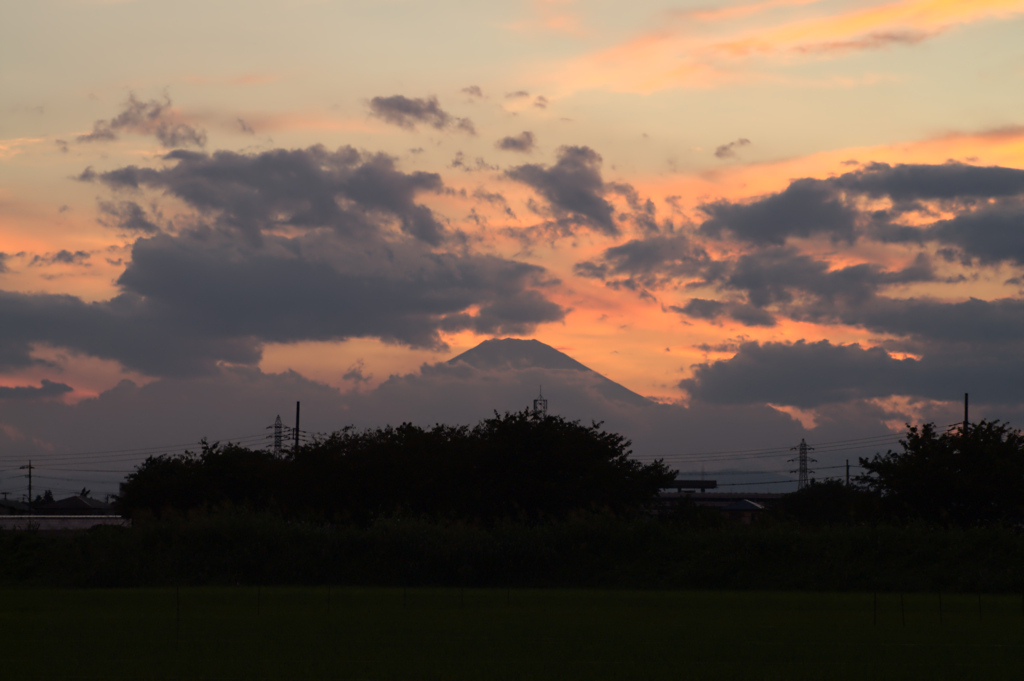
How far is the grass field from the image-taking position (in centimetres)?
2144

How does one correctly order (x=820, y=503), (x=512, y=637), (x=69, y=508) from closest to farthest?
(x=512, y=637) < (x=820, y=503) < (x=69, y=508)

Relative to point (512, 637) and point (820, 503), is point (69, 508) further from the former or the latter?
point (512, 637)

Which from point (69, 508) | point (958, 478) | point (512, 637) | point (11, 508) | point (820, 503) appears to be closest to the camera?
point (512, 637)

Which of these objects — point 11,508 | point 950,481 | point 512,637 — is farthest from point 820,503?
point 11,508

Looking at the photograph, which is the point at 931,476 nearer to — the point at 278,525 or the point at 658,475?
the point at 658,475

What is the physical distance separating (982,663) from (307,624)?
1867 cm

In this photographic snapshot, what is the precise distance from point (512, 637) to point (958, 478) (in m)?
32.8

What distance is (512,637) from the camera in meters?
27.6

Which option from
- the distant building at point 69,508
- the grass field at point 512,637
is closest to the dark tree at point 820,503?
the grass field at point 512,637

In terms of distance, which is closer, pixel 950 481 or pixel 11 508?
pixel 950 481

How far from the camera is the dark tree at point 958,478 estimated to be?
167ft

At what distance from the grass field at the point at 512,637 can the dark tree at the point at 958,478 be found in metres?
10.8

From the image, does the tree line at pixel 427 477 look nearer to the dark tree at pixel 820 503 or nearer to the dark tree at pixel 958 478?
the dark tree at pixel 958 478

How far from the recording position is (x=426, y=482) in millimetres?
61875
